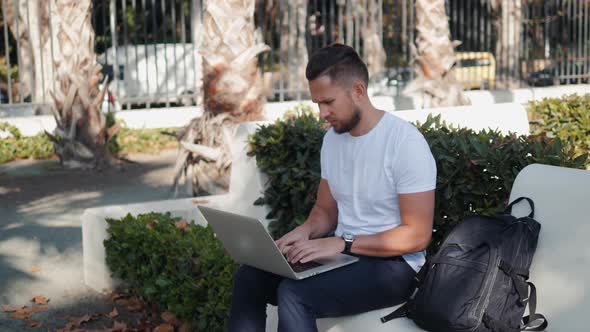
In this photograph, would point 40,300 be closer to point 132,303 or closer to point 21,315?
point 21,315

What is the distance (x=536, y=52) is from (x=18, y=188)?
12845 millimetres

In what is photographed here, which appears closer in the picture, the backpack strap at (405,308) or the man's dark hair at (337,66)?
the backpack strap at (405,308)

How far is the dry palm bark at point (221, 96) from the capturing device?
793cm

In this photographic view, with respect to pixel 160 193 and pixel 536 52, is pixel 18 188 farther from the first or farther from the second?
pixel 536 52

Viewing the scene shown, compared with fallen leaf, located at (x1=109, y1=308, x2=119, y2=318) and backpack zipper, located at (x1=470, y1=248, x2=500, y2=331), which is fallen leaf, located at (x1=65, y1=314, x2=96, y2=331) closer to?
fallen leaf, located at (x1=109, y1=308, x2=119, y2=318)

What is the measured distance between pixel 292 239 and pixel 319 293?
45 cm

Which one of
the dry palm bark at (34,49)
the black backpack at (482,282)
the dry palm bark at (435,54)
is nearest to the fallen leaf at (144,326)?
the black backpack at (482,282)

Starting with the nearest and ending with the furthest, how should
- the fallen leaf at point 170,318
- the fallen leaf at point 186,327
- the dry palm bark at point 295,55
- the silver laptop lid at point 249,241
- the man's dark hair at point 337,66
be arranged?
1. the silver laptop lid at point 249,241
2. the man's dark hair at point 337,66
3. the fallen leaf at point 186,327
4. the fallen leaf at point 170,318
5. the dry palm bark at point 295,55

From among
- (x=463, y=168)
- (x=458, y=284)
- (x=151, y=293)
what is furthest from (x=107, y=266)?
(x=458, y=284)

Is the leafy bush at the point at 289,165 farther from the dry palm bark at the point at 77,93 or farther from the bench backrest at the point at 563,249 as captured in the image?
the dry palm bark at the point at 77,93

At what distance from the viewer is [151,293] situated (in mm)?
5523

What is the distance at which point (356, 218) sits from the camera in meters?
3.96

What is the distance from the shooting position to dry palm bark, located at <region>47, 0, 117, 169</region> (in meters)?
11.3

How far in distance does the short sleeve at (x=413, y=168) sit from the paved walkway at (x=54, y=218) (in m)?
2.86
